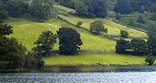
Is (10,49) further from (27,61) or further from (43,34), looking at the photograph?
(43,34)

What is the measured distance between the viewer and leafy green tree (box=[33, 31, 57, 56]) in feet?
613

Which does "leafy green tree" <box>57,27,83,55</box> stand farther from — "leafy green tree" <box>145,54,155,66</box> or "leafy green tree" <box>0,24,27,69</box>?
"leafy green tree" <box>0,24,27,69</box>

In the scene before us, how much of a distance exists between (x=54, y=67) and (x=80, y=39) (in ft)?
82.3

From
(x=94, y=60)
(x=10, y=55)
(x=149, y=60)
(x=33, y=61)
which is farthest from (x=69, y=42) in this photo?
(x=10, y=55)

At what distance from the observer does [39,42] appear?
18788cm

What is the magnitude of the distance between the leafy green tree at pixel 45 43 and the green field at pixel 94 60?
3064mm

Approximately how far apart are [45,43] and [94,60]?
1820cm

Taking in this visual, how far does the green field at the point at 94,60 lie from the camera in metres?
184

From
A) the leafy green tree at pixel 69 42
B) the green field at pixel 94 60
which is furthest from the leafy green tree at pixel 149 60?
the leafy green tree at pixel 69 42

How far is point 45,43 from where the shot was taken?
620ft

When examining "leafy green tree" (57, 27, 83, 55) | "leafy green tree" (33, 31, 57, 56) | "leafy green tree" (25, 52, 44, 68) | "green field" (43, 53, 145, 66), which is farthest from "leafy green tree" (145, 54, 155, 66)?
"leafy green tree" (25, 52, 44, 68)

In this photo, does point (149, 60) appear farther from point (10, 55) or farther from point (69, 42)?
point (10, 55)

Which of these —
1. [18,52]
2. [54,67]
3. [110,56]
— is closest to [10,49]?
[18,52]

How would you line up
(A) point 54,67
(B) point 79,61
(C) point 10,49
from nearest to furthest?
(C) point 10,49
(A) point 54,67
(B) point 79,61
